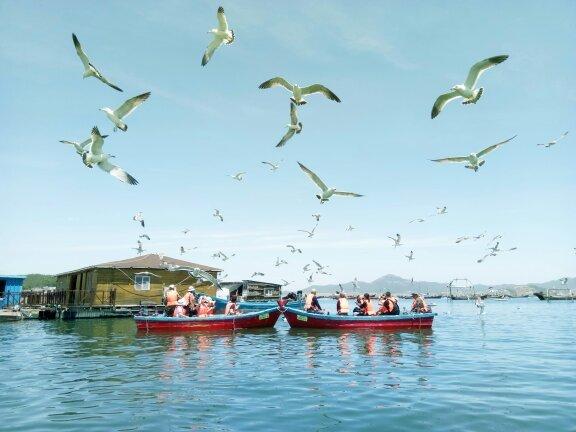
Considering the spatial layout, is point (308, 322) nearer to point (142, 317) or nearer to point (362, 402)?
point (142, 317)

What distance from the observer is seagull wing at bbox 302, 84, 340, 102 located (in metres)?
12.3

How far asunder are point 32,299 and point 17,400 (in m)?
38.3

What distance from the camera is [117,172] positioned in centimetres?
1159

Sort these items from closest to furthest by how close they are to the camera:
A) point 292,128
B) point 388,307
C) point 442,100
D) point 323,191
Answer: point 442,100, point 292,128, point 323,191, point 388,307

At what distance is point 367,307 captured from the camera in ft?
Answer: 83.8

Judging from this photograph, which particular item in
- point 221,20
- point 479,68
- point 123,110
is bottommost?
point 123,110

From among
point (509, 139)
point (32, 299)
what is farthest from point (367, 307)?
point (32, 299)

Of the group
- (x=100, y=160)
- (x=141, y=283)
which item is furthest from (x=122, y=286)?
(x=100, y=160)

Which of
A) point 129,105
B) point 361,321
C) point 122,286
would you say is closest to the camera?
point 129,105

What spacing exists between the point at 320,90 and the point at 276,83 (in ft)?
4.08

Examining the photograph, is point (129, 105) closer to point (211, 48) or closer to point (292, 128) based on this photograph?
point (211, 48)

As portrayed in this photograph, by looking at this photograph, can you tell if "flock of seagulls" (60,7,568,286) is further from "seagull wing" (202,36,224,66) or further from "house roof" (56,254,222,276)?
"house roof" (56,254,222,276)

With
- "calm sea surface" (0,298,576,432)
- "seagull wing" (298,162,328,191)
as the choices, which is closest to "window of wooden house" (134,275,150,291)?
"calm sea surface" (0,298,576,432)

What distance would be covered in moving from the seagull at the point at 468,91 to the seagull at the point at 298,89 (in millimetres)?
2777
